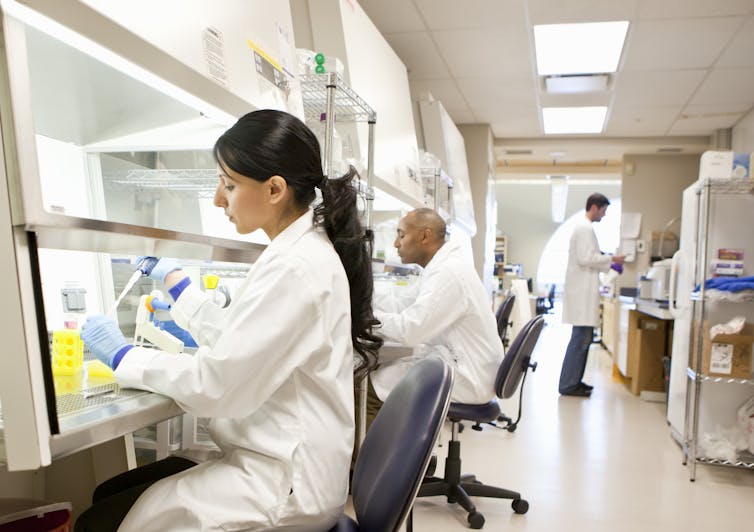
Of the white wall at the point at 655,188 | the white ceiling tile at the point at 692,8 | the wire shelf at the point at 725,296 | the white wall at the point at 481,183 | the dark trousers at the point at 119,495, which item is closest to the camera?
the dark trousers at the point at 119,495

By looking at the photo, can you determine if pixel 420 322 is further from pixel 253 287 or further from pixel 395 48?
pixel 395 48

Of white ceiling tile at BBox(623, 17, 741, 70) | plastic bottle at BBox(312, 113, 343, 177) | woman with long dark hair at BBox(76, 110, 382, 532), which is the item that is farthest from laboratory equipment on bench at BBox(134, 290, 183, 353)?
white ceiling tile at BBox(623, 17, 741, 70)

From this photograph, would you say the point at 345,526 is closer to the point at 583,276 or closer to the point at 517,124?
the point at 583,276

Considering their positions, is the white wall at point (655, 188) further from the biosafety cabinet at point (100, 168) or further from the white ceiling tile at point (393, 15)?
the biosafety cabinet at point (100, 168)

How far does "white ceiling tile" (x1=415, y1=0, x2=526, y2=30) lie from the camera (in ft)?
11.0

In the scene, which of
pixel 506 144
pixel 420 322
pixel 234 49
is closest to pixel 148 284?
pixel 234 49

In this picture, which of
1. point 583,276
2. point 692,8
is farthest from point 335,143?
point 583,276

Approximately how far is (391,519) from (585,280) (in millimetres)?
4562

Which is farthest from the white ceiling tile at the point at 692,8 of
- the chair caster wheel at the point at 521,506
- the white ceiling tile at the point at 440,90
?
the chair caster wheel at the point at 521,506

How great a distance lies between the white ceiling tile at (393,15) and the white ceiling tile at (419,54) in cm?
11

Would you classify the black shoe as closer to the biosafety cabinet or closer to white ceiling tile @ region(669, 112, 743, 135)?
white ceiling tile @ region(669, 112, 743, 135)

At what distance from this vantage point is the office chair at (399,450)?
993 millimetres

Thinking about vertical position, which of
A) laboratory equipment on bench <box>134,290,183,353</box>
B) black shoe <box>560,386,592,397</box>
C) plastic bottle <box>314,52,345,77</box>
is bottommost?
black shoe <box>560,386,592,397</box>

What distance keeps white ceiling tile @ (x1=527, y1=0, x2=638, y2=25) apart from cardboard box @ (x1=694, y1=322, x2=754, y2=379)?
1.83 m
